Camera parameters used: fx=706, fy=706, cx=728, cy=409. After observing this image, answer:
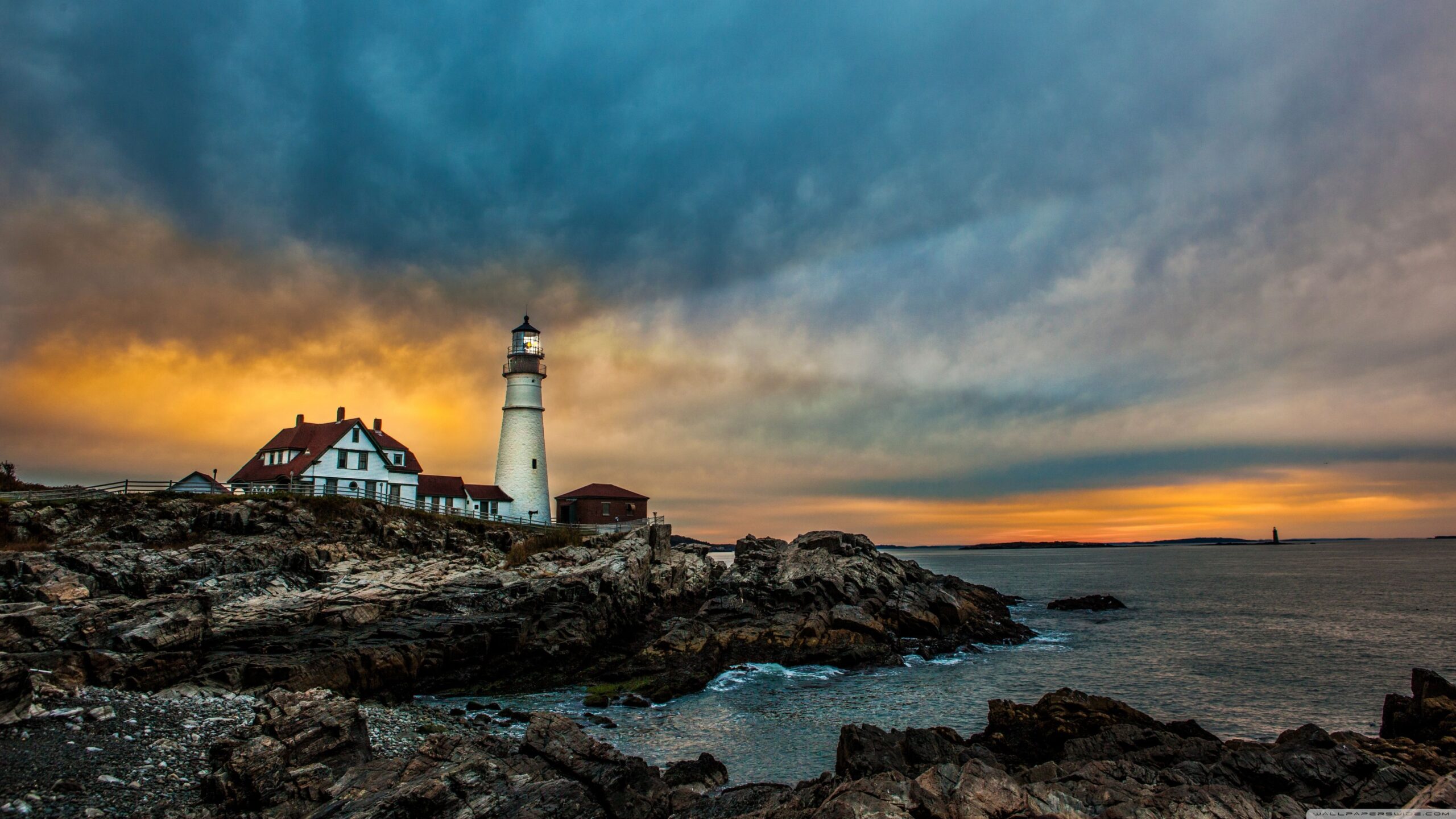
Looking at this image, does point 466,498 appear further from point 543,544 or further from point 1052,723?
point 1052,723

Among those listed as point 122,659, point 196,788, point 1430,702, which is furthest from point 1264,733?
point 122,659

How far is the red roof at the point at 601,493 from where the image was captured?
2360 inches

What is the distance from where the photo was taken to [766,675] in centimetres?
2784

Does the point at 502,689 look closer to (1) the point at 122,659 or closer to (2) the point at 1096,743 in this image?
(1) the point at 122,659

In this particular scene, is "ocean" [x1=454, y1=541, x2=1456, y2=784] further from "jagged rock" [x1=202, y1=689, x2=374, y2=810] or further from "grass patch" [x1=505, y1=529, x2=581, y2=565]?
"grass patch" [x1=505, y1=529, x2=581, y2=565]

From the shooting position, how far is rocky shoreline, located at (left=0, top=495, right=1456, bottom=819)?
10922 mm

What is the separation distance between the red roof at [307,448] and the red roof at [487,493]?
4.23 meters

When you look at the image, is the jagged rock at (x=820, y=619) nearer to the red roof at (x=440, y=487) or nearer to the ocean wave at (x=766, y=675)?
the ocean wave at (x=766, y=675)

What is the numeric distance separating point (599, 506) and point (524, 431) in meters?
9.55

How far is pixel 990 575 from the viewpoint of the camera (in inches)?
4104

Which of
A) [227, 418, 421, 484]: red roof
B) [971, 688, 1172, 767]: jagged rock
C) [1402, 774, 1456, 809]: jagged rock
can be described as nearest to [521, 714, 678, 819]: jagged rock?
[971, 688, 1172, 767]: jagged rock

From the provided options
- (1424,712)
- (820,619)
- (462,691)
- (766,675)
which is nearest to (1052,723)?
(1424,712)

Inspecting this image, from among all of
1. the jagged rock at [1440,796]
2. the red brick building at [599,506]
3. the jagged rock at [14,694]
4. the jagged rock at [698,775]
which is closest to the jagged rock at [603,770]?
the jagged rock at [698,775]

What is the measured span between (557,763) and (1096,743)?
11169mm
